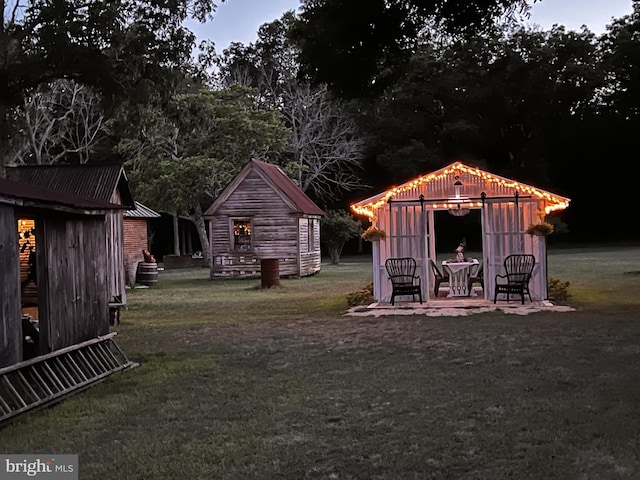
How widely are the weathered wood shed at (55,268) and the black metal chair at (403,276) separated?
757 cm

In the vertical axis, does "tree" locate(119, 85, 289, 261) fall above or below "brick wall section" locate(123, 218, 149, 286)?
above

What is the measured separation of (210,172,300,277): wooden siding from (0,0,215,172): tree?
32.9 feet

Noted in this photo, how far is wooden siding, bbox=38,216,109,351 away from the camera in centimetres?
755

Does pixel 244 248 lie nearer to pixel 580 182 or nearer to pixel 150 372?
pixel 150 372

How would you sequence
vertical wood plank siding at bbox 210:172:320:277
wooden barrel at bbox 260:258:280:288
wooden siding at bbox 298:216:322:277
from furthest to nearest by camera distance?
wooden siding at bbox 298:216:322:277
vertical wood plank siding at bbox 210:172:320:277
wooden barrel at bbox 260:258:280:288

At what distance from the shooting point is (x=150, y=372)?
8.62 meters

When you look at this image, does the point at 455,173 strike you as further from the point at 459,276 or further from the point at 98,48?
the point at 98,48

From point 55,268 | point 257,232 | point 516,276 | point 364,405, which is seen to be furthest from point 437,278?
point 257,232

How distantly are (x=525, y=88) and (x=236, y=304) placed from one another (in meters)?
32.6

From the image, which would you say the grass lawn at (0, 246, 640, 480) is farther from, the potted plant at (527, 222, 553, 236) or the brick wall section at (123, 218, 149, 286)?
the brick wall section at (123, 218, 149, 286)

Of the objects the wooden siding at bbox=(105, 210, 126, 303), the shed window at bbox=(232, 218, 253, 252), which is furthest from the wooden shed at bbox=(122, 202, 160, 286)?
the wooden siding at bbox=(105, 210, 126, 303)

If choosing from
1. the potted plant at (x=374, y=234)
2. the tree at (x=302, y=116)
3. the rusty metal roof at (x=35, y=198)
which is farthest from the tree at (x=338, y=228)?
the rusty metal roof at (x=35, y=198)

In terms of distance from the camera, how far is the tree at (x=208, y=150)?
3033 cm

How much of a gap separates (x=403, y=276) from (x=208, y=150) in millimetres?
18421
